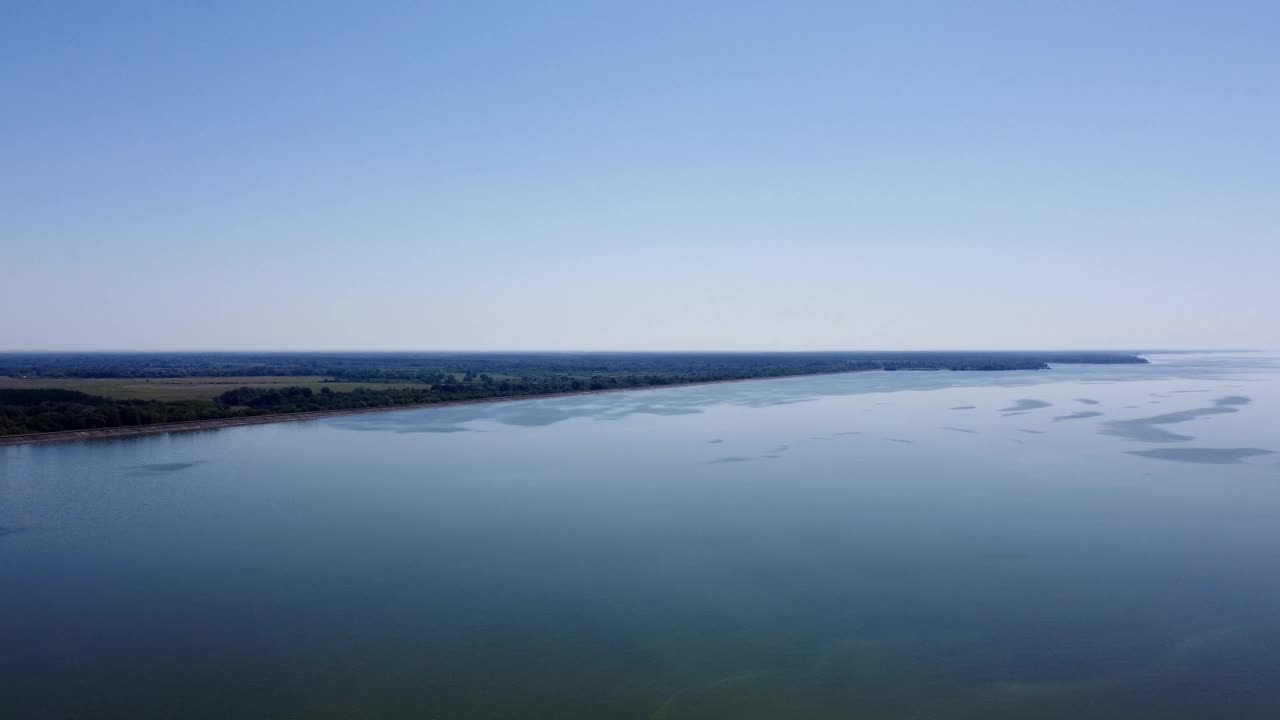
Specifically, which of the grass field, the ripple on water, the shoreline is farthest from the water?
the grass field

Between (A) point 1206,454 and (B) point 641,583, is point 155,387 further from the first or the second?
(A) point 1206,454

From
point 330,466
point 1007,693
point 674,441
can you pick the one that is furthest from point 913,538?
point 330,466

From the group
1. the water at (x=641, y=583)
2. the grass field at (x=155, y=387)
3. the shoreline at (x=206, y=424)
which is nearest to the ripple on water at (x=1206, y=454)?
the water at (x=641, y=583)

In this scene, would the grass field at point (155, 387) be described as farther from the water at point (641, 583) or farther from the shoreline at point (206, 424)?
the water at point (641, 583)

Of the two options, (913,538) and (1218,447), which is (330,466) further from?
(1218,447)

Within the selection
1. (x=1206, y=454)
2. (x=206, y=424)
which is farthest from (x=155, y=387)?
(x=1206, y=454)

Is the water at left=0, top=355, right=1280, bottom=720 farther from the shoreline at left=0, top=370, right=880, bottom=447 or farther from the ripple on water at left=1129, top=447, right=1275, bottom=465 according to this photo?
the shoreline at left=0, top=370, right=880, bottom=447

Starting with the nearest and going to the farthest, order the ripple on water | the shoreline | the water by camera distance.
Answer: the water
the ripple on water
the shoreline

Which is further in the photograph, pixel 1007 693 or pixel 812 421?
pixel 812 421
